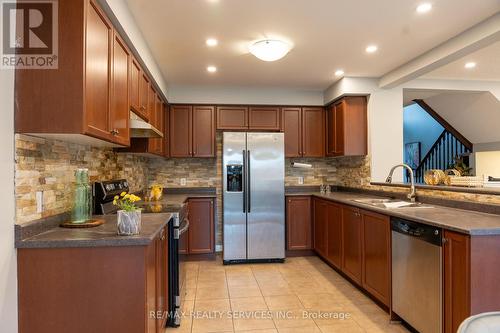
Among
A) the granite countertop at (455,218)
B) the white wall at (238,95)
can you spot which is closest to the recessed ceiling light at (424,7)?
the granite countertop at (455,218)

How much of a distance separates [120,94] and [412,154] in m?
7.44

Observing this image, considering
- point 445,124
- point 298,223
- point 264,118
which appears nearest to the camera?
point 298,223

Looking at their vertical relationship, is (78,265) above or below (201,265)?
above

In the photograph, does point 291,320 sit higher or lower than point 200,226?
lower

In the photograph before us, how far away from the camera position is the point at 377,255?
2.91 metres

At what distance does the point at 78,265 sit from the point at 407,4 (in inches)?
108

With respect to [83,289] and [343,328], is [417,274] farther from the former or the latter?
[83,289]

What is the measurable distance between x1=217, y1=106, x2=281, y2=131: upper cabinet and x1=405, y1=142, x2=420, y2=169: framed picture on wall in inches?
178

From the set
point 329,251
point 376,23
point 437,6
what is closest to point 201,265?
point 329,251

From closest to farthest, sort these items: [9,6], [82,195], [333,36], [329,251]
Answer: [9,6], [82,195], [333,36], [329,251]

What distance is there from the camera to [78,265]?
1.67 metres

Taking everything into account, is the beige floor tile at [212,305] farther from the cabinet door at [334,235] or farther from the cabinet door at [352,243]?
the cabinet door at [334,235]

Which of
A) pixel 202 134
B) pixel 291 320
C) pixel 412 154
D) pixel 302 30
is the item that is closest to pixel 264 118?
pixel 202 134

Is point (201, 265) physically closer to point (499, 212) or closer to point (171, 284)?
point (171, 284)
